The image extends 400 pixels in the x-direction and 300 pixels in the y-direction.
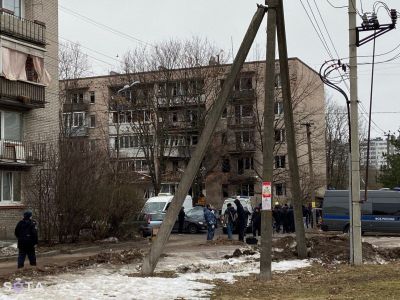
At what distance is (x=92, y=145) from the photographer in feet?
91.2

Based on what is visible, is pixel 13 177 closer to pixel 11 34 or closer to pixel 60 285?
pixel 11 34

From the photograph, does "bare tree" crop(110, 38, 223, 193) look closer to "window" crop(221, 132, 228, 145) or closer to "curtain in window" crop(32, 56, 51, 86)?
"window" crop(221, 132, 228, 145)

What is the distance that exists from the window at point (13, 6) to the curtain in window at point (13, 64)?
7.72ft

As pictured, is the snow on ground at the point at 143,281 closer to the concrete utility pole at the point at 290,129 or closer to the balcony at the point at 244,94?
the concrete utility pole at the point at 290,129

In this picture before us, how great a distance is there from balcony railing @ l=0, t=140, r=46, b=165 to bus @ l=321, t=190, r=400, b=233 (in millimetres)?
15734

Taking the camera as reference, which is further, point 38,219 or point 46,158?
point 46,158

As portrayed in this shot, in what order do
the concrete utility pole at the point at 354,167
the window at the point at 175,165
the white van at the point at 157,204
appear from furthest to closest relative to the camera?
the window at the point at 175,165, the white van at the point at 157,204, the concrete utility pole at the point at 354,167

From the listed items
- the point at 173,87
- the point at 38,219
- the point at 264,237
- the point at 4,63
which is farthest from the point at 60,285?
the point at 173,87

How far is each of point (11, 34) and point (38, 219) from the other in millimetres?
9371

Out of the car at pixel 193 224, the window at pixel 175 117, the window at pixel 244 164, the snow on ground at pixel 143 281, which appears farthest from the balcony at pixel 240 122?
the snow on ground at pixel 143 281

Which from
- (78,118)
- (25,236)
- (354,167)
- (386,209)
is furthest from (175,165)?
(25,236)

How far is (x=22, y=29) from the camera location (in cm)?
2922

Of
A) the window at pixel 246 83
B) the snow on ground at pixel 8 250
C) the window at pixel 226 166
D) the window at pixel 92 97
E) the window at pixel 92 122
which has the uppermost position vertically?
the window at pixel 92 97

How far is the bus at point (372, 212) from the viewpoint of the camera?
1312 inches
